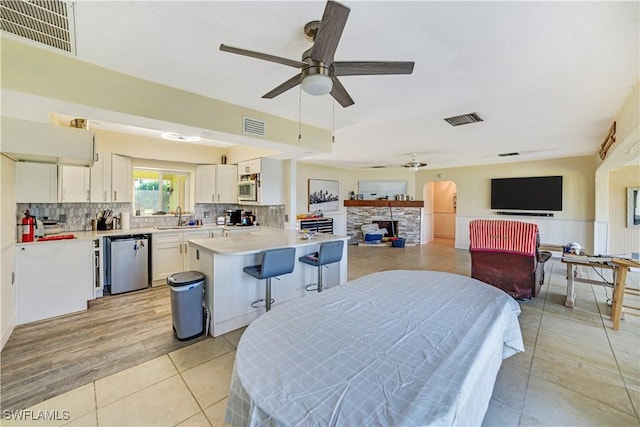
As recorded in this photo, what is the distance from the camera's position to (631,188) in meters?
5.24

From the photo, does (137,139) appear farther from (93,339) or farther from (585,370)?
→ (585,370)

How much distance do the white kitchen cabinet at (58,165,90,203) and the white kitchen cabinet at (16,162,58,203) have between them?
0.09m

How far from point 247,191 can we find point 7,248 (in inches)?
117

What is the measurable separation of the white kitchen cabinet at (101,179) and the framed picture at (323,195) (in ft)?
14.9

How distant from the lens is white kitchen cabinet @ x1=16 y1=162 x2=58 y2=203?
3176mm

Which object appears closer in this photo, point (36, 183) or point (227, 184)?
point (36, 183)

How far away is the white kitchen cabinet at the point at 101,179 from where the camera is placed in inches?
152

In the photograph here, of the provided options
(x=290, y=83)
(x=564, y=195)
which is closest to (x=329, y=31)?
(x=290, y=83)

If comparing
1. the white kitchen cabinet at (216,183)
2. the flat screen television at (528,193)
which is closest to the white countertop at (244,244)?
the white kitchen cabinet at (216,183)

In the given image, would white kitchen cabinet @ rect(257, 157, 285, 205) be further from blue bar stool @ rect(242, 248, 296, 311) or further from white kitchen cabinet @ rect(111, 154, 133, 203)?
white kitchen cabinet @ rect(111, 154, 133, 203)

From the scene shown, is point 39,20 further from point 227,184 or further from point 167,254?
point 227,184

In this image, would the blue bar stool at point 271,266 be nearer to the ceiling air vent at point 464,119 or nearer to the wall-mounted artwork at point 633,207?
the ceiling air vent at point 464,119

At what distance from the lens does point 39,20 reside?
1.57m

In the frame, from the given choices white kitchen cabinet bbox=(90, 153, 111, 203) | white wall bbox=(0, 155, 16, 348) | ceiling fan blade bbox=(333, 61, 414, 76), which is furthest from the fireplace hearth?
white wall bbox=(0, 155, 16, 348)
